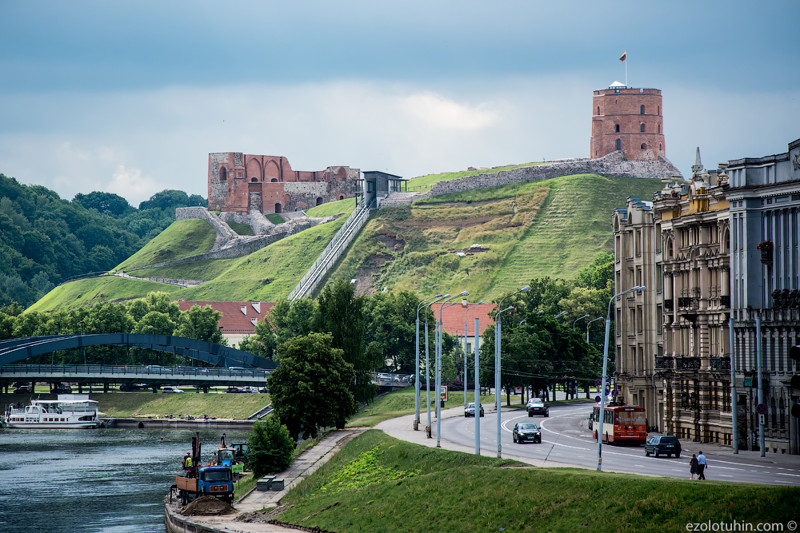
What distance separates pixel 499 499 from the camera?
47.8 m

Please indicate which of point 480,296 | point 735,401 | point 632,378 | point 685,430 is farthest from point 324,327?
point 480,296

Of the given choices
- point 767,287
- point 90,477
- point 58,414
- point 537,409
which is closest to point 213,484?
point 90,477

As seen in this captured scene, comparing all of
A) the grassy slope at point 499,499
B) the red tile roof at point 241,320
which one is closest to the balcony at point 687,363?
the grassy slope at point 499,499

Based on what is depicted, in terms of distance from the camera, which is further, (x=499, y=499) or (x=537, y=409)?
(x=537, y=409)

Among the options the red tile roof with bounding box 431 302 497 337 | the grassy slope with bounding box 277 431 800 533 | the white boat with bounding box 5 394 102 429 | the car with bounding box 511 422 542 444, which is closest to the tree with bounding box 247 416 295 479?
the grassy slope with bounding box 277 431 800 533

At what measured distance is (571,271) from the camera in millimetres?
185250

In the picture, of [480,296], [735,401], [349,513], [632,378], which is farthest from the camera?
[480,296]

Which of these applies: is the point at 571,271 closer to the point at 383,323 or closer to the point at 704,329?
the point at 383,323

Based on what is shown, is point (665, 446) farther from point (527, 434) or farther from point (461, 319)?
point (461, 319)

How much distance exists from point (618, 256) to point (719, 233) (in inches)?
894

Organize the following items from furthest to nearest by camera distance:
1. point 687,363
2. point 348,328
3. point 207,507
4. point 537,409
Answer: point 537,409, point 348,328, point 687,363, point 207,507

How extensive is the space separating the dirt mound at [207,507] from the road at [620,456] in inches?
601

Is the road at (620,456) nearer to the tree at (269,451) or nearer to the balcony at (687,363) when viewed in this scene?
the balcony at (687,363)

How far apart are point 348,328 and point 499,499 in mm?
48038
